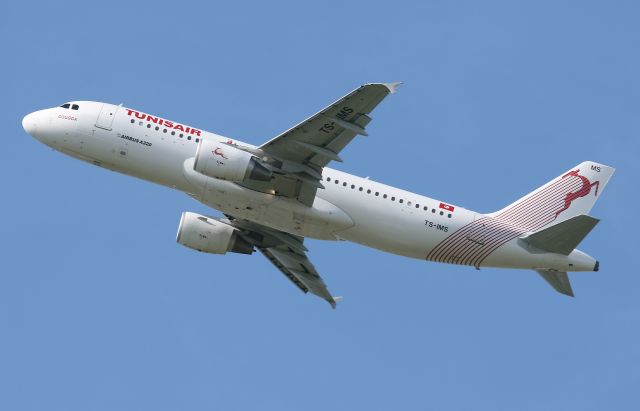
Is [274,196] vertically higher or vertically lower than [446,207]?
lower

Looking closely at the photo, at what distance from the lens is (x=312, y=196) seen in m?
58.2

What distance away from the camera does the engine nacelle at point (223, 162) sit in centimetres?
5625

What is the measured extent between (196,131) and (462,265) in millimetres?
16198

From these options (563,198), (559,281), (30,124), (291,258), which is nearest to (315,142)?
(291,258)

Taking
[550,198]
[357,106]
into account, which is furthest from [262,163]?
[550,198]

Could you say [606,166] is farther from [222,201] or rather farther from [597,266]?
[222,201]

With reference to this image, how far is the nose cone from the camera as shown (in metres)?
60.6

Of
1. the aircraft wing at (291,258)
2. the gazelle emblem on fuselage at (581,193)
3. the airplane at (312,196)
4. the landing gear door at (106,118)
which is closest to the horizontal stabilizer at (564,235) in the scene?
the airplane at (312,196)

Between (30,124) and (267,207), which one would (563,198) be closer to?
A: (267,207)

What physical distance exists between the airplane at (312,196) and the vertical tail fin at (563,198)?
64 mm

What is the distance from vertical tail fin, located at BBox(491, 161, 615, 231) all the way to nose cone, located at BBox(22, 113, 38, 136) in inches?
1004

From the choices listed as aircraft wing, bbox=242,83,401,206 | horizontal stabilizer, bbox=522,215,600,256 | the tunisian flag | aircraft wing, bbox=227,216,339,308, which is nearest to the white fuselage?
the tunisian flag

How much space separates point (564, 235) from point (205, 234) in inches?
790

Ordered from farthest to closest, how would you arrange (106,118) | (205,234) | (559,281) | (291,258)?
(291,258) → (205,234) → (559,281) → (106,118)
